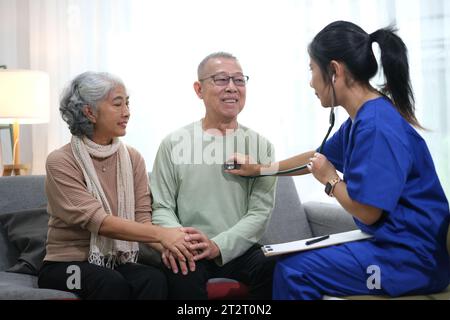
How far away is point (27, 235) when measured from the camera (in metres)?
1.96

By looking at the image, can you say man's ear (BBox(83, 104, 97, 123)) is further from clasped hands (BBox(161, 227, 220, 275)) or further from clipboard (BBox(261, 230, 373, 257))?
clipboard (BBox(261, 230, 373, 257))

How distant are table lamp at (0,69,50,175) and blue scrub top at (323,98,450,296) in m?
A: 1.80

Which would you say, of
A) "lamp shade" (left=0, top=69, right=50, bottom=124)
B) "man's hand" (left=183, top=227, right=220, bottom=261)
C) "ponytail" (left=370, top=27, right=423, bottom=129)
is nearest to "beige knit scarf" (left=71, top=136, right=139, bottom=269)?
"man's hand" (left=183, top=227, right=220, bottom=261)

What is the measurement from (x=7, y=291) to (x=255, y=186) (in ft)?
2.76

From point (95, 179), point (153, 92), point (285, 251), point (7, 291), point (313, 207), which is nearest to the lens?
point (285, 251)

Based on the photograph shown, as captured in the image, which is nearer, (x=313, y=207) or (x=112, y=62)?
(x=313, y=207)

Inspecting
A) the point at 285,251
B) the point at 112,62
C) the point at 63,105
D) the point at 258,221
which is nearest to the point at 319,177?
the point at 285,251

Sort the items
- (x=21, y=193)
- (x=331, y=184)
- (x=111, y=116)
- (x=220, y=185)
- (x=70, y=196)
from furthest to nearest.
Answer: (x=21, y=193)
(x=220, y=185)
(x=111, y=116)
(x=70, y=196)
(x=331, y=184)

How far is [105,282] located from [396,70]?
3.35 ft

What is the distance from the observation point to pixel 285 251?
1503 mm

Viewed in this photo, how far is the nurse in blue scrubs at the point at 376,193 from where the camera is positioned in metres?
1.41
